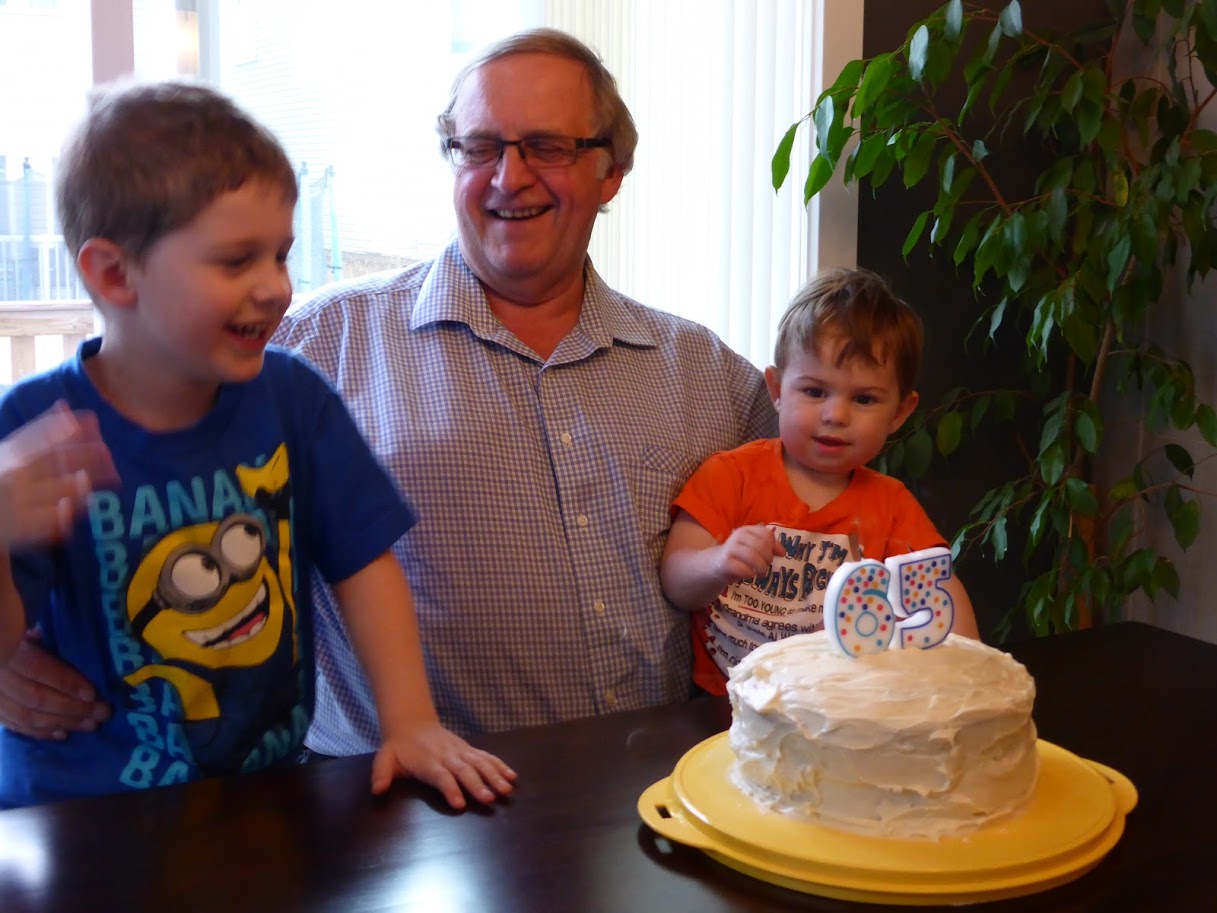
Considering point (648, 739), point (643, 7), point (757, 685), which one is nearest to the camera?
point (757, 685)

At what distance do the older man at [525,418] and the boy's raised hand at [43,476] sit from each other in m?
0.78

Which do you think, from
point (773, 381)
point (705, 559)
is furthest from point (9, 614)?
point (773, 381)

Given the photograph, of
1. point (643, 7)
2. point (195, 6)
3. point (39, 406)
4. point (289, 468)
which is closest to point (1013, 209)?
point (643, 7)

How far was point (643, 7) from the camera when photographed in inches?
125

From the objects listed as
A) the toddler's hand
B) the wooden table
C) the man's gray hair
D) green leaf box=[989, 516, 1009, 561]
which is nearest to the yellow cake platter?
the wooden table

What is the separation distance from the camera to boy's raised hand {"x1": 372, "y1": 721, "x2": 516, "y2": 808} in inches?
46.4

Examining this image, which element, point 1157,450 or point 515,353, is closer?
point 515,353

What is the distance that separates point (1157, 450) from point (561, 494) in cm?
190

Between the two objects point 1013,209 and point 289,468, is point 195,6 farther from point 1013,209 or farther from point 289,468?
point 1013,209

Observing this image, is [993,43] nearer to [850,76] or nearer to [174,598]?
[850,76]

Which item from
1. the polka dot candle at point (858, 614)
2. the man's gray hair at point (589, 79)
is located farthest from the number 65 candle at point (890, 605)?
the man's gray hair at point (589, 79)

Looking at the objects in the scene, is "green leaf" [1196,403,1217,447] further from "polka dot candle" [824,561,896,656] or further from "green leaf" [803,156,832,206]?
"polka dot candle" [824,561,896,656]

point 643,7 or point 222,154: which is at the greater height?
point 643,7

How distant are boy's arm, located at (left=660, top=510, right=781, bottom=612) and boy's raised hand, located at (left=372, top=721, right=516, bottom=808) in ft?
1.52
